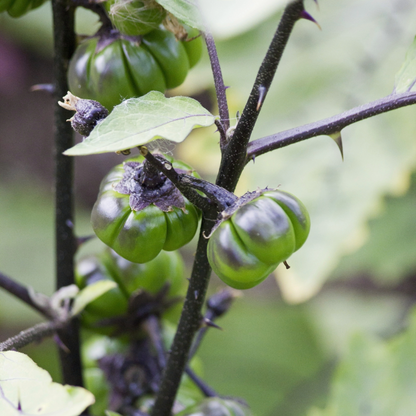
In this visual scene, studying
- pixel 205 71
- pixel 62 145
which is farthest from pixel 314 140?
pixel 62 145

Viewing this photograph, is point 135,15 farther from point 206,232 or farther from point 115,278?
point 115,278

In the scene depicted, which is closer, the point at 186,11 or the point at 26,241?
the point at 186,11

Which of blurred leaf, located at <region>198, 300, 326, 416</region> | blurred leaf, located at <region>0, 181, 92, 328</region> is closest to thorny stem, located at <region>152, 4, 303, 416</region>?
blurred leaf, located at <region>198, 300, 326, 416</region>

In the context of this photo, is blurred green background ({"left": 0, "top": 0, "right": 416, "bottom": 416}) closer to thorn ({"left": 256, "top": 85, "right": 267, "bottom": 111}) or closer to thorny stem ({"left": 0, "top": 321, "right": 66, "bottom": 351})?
thorn ({"left": 256, "top": 85, "right": 267, "bottom": 111})

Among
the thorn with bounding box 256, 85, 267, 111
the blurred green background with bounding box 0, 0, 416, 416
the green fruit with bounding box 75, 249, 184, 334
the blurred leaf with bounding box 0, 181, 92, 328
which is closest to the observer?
the thorn with bounding box 256, 85, 267, 111

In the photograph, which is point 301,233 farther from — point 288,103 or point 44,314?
point 288,103

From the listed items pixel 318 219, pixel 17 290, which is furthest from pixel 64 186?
pixel 318 219
